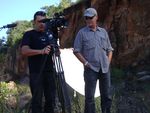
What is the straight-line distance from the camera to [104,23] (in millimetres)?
20453

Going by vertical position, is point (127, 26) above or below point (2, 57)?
above

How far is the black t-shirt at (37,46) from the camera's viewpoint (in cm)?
744

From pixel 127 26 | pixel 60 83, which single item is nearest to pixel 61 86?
pixel 60 83

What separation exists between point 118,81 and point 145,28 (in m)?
2.49

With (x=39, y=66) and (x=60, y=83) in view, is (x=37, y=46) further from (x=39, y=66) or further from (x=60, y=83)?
(x=60, y=83)

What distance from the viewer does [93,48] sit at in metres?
7.55

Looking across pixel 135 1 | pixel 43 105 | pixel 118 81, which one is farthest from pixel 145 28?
pixel 43 105

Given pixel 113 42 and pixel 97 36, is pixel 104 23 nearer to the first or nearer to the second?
pixel 113 42

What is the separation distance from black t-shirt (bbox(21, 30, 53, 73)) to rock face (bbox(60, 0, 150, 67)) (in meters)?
9.72

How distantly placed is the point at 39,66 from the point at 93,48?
0.80 m

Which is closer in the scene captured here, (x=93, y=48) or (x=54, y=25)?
(x=54, y=25)

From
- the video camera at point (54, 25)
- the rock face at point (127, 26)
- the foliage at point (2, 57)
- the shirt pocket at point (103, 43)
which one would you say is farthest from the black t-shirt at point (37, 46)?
the foliage at point (2, 57)

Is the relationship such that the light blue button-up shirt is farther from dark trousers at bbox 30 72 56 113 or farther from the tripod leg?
dark trousers at bbox 30 72 56 113

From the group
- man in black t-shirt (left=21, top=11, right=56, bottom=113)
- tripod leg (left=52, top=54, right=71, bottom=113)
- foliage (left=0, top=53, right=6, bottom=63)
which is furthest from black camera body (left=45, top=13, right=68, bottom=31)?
foliage (left=0, top=53, right=6, bottom=63)
